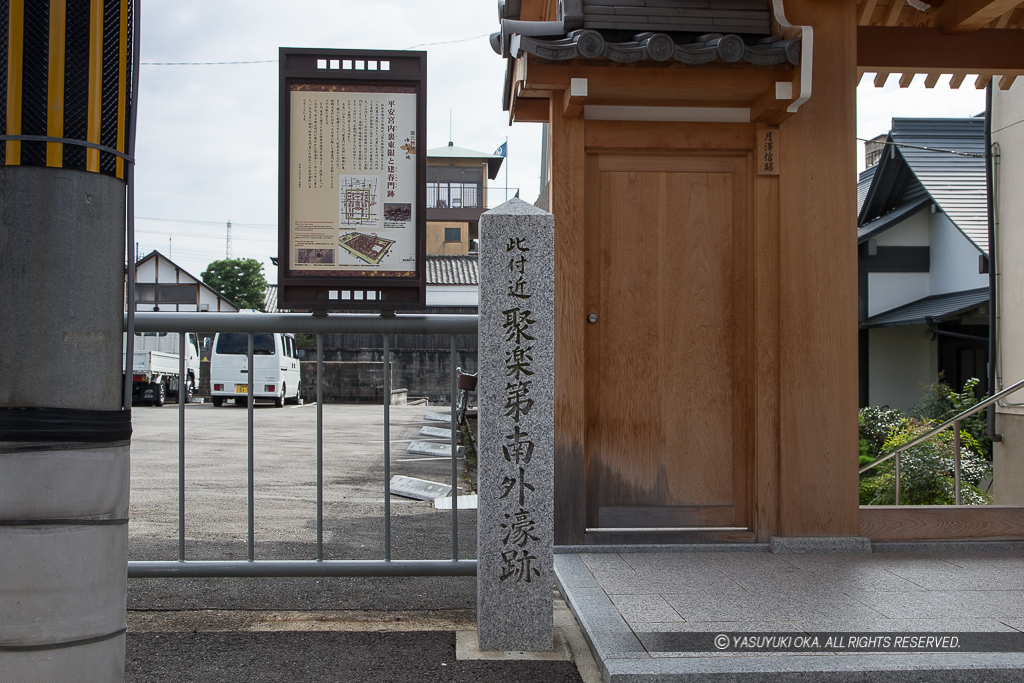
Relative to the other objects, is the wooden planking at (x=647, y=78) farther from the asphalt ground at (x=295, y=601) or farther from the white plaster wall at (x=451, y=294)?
the white plaster wall at (x=451, y=294)

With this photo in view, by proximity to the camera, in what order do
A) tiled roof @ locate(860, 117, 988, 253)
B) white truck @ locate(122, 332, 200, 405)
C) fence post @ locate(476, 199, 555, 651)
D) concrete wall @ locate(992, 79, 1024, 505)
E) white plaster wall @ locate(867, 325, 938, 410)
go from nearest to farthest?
fence post @ locate(476, 199, 555, 651) → concrete wall @ locate(992, 79, 1024, 505) → tiled roof @ locate(860, 117, 988, 253) → white plaster wall @ locate(867, 325, 938, 410) → white truck @ locate(122, 332, 200, 405)

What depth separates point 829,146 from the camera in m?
4.68

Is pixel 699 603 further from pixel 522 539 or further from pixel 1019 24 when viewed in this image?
pixel 1019 24

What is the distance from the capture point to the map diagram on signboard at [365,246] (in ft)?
12.6

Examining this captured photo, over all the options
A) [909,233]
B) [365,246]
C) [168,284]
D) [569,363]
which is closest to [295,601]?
[365,246]

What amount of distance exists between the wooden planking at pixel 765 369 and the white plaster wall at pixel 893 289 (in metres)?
14.7

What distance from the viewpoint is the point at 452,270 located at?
34.4 metres

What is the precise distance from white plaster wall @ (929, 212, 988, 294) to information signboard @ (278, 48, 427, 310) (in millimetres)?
15174

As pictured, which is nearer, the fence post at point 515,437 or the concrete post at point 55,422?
the concrete post at point 55,422

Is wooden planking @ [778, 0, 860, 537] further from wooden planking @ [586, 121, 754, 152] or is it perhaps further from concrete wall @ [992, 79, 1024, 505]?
concrete wall @ [992, 79, 1024, 505]

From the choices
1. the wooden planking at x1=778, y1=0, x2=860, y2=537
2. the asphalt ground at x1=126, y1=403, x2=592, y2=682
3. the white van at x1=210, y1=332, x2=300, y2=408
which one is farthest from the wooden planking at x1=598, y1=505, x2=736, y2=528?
the white van at x1=210, y1=332, x2=300, y2=408

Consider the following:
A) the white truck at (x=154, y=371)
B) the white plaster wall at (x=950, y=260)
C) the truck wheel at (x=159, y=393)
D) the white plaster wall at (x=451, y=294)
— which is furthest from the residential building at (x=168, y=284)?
the white plaster wall at (x=950, y=260)

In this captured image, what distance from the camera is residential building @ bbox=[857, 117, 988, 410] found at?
53.5 ft

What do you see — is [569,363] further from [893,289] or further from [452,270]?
[452,270]
